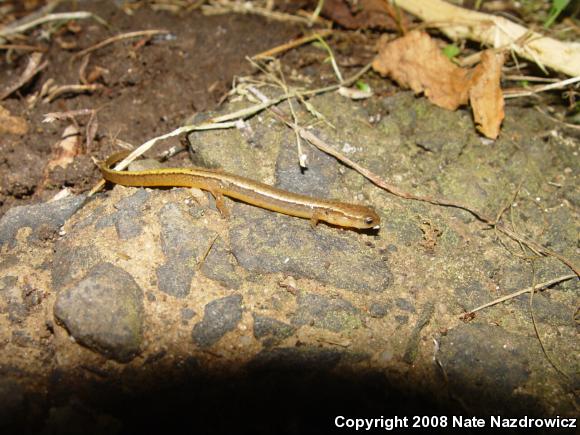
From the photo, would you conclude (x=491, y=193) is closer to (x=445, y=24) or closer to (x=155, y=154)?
(x=445, y=24)

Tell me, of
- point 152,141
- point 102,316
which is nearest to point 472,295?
point 102,316

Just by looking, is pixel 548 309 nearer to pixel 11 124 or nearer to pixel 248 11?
pixel 248 11

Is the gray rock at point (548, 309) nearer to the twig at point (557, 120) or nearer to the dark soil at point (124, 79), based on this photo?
the twig at point (557, 120)

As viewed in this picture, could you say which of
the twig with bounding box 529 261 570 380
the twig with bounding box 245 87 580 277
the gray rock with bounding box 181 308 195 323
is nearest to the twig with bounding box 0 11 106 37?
the twig with bounding box 245 87 580 277

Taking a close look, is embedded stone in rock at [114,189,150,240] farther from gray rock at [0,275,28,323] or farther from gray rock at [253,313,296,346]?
gray rock at [253,313,296,346]

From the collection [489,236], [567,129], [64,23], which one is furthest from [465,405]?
[64,23]
